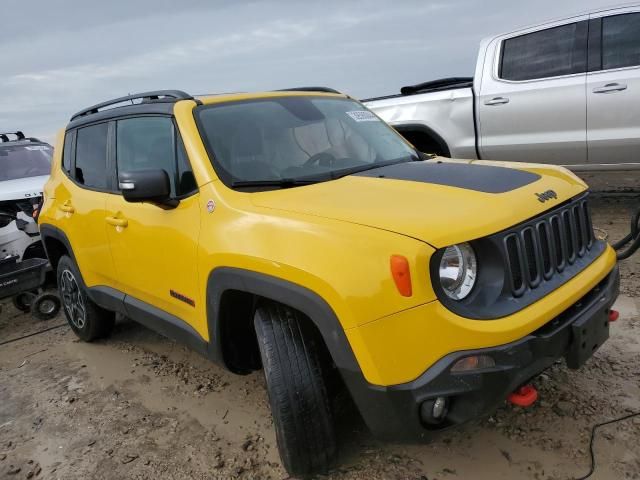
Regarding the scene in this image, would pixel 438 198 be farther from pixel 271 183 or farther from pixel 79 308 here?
pixel 79 308

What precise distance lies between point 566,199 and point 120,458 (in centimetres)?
260

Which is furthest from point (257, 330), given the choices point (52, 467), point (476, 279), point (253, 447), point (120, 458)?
point (52, 467)

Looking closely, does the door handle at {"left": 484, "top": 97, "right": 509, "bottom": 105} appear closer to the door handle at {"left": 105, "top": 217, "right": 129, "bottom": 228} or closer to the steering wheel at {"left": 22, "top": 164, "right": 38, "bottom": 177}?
the door handle at {"left": 105, "top": 217, "right": 129, "bottom": 228}

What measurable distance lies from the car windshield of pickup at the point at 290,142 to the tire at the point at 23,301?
3.73 meters

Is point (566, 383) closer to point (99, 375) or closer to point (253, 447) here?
point (253, 447)

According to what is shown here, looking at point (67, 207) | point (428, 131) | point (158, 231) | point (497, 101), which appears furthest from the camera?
point (428, 131)

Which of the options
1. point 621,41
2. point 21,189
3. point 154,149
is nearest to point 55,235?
point 154,149

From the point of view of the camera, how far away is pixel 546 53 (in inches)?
233

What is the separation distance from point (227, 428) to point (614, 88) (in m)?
4.78

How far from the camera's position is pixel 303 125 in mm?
3264

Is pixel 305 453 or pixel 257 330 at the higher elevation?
pixel 257 330

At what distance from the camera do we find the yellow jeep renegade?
204 centimetres

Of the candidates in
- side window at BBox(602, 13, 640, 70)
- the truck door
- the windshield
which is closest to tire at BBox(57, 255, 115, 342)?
the windshield

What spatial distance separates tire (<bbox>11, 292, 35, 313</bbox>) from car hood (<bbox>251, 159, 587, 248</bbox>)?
A: 163 inches
